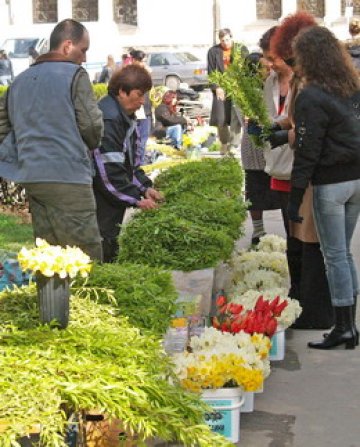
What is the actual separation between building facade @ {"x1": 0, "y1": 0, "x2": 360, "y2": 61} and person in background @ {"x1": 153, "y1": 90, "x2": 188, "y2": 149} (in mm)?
22796

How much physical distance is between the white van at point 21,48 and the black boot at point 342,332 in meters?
28.1

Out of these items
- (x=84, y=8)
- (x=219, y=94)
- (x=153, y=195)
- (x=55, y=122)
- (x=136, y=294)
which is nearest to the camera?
(x=136, y=294)

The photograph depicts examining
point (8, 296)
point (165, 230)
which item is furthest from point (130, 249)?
point (8, 296)

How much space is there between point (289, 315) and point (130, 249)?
105 centimetres

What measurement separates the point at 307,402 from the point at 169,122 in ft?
39.9

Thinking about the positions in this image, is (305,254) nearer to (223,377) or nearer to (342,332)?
(342,332)

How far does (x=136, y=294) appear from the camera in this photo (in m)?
5.18

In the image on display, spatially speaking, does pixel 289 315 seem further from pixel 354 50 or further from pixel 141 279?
pixel 354 50

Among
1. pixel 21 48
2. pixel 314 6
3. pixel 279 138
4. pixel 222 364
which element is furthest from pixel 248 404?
pixel 314 6

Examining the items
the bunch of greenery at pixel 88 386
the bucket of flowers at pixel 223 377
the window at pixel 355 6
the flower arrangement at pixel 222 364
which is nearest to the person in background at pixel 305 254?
the flower arrangement at pixel 222 364

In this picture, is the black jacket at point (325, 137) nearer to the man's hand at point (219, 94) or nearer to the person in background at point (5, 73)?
the man's hand at point (219, 94)

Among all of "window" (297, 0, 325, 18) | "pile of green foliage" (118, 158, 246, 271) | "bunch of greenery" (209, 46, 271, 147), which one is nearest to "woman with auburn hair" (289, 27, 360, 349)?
"pile of green foliage" (118, 158, 246, 271)

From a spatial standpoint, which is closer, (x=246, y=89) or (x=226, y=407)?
(x=226, y=407)

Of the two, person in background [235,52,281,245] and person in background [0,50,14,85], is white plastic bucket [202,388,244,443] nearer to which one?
person in background [235,52,281,245]
